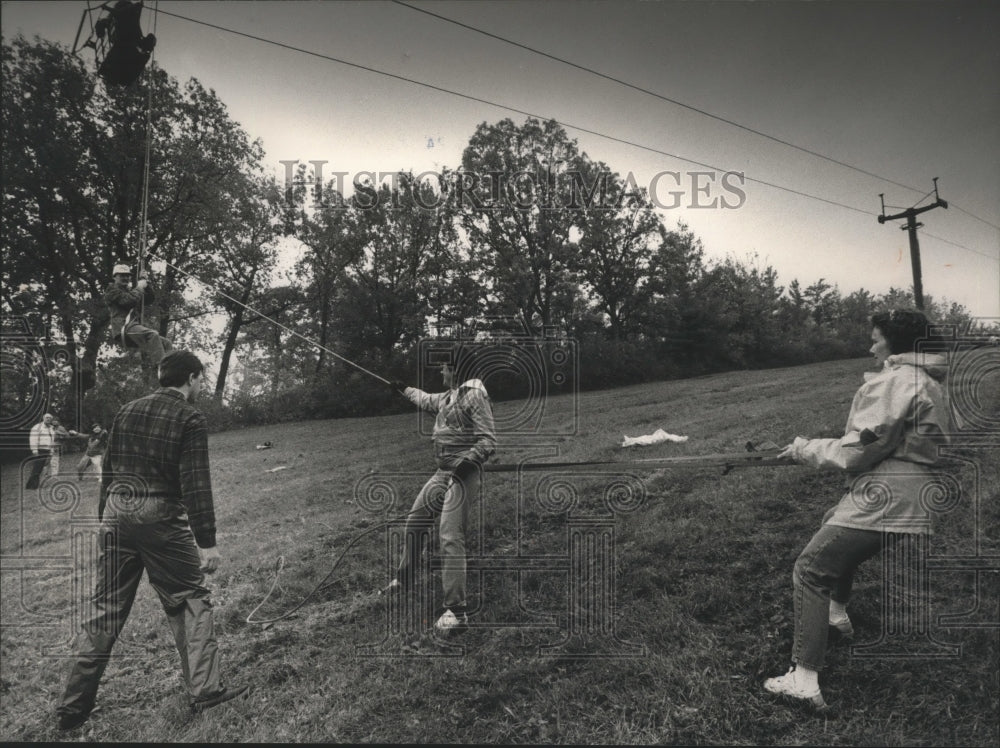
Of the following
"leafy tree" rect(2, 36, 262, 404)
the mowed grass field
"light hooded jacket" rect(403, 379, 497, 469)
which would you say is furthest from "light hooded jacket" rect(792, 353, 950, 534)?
"leafy tree" rect(2, 36, 262, 404)

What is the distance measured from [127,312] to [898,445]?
17.8ft

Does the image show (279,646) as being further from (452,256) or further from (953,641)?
(452,256)

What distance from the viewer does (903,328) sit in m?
2.42

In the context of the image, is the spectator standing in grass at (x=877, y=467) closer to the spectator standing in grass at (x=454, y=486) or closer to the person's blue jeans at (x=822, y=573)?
the person's blue jeans at (x=822, y=573)

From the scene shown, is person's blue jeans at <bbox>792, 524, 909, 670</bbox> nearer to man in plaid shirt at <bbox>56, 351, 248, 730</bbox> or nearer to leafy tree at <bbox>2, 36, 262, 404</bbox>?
man in plaid shirt at <bbox>56, 351, 248, 730</bbox>

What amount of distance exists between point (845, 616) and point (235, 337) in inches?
314

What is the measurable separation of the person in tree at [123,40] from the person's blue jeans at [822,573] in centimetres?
635

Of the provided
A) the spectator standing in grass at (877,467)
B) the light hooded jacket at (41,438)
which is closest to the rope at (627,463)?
the spectator standing in grass at (877,467)

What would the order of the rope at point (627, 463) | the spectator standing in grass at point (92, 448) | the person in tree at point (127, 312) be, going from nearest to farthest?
the rope at point (627, 463), the person in tree at point (127, 312), the spectator standing in grass at point (92, 448)

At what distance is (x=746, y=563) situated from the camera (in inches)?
149

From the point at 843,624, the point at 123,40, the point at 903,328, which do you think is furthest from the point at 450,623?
the point at 123,40

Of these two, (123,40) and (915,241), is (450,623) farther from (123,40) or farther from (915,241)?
(915,241)

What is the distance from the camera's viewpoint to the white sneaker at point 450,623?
3.55m

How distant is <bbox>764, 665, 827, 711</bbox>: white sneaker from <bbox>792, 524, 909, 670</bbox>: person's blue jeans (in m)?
0.12
